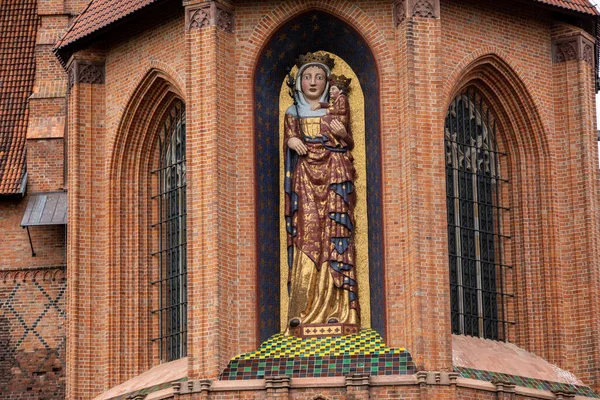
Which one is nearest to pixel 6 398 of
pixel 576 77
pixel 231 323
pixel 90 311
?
pixel 90 311

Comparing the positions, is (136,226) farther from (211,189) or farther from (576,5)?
(576,5)

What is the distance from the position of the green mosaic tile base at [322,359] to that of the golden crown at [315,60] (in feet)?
16.9

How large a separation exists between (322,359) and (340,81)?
5280mm

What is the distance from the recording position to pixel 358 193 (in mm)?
35438

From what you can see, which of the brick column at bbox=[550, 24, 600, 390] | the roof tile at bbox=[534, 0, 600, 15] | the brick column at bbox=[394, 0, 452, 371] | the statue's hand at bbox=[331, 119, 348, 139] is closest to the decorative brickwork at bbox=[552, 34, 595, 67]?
the brick column at bbox=[550, 24, 600, 390]

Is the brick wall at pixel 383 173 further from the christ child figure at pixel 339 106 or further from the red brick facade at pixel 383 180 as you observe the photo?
the christ child figure at pixel 339 106

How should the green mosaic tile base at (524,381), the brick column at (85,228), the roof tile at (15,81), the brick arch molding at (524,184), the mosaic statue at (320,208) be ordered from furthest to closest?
the roof tile at (15,81) → the brick column at (85,228) → the brick arch molding at (524,184) → the mosaic statue at (320,208) → the green mosaic tile base at (524,381)

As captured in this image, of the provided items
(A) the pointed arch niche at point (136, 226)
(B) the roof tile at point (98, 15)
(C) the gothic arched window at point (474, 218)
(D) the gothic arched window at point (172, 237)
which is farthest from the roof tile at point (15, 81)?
(C) the gothic arched window at point (474, 218)

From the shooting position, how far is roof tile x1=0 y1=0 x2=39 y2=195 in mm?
42594

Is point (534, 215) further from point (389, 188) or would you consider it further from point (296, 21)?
point (296, 21)

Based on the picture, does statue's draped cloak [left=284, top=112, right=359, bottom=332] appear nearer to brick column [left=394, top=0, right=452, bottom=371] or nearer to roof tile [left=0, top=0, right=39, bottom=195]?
brick column [left=394, top=0, right=452, bottom=371]

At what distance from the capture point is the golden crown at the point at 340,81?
3603 centimetres

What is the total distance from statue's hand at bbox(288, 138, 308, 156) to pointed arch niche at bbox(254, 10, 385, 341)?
491 millimetres

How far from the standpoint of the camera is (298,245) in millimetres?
35188
